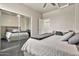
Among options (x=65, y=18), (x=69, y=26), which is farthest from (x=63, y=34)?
(x=65, y=18)

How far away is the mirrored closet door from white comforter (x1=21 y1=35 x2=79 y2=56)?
17 centimetres

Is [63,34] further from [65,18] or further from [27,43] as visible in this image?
[27,43]

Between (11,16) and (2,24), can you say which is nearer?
(2,24)

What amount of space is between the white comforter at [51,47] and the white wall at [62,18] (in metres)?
0.27

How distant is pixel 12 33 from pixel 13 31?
0.05 m

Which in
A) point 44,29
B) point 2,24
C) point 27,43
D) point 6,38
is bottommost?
point 27,43

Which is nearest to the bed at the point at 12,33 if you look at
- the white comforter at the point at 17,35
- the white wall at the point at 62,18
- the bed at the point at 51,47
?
the white comforter at the point at 17,35

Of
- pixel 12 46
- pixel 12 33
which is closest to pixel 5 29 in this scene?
pixel 12 33

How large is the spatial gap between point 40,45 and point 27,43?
440 mm

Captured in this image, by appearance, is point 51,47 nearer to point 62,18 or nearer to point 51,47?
point 51,47

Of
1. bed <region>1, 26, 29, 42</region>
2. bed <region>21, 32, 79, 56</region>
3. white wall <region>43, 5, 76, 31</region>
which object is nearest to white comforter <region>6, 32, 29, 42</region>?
bed <region>1, 26, 29, 42</region>

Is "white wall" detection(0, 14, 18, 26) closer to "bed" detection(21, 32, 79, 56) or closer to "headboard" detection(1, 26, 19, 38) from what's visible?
"headboard" detection(1, 26, 19, 38)

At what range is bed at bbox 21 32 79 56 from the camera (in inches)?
42.9

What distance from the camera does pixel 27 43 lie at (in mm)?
1729
